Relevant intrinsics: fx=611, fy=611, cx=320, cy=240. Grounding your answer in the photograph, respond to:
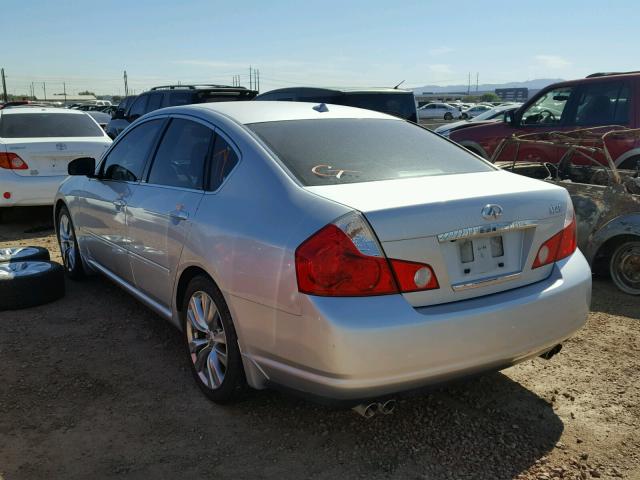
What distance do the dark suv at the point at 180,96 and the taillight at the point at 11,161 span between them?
14.1 ft

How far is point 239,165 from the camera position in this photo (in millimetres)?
3201

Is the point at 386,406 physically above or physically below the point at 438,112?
below

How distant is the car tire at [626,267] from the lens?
5.19 m

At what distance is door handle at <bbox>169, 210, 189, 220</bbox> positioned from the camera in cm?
344

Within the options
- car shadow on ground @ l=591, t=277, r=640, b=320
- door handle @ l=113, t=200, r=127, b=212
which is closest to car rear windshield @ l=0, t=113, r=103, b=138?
door handle @ l=113, t=200, r=127, b=212

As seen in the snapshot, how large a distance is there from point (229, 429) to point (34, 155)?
242 inches

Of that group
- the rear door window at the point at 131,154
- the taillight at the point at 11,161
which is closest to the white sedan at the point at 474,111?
the taillight at the point at 11,161

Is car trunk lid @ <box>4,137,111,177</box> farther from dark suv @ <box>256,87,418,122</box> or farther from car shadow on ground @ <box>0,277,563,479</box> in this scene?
car shadow on ground @ <box>0,277,563,479</box>

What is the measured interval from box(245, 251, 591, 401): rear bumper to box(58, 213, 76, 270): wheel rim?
136 inches

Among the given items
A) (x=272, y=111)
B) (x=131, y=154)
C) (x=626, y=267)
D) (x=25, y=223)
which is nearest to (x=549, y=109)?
A: (x=626, y=267)

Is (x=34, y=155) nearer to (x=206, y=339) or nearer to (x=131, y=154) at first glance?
(x=131, y=154)

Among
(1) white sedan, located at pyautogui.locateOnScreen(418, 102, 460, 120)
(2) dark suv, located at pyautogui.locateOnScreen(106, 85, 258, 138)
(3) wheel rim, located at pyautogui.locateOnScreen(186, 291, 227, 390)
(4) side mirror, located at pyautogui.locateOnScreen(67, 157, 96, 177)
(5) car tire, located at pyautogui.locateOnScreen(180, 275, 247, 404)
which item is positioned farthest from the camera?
(1) white sedan, located at pyautogui.locateOnScreen(418, 102, 460, 120)

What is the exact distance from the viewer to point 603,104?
7.59 metres

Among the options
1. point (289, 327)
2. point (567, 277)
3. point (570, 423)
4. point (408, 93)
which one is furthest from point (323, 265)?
point (408, 93)
